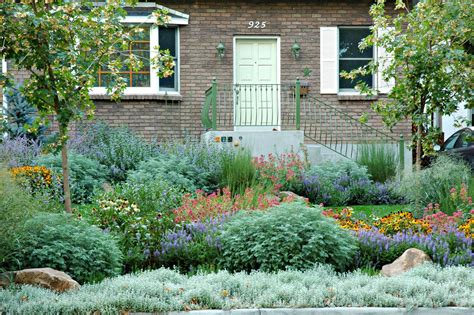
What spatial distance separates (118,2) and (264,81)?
880 centimetres

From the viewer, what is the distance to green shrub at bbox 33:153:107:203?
1128 cm

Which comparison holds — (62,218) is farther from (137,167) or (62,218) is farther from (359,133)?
(359,133)

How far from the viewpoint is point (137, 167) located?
484 inches

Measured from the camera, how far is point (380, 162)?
13445 mm

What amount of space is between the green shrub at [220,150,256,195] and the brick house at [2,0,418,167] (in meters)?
4.06

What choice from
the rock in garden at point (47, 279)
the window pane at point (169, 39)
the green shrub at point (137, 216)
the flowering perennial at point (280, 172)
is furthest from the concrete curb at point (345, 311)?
the window pane at point (169, 39)

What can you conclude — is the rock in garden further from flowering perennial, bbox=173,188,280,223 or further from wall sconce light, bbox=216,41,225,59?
wall sconce light, bbox=216,41,225,59

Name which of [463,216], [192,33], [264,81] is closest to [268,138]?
[264,81]

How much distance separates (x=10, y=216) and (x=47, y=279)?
0.67 m

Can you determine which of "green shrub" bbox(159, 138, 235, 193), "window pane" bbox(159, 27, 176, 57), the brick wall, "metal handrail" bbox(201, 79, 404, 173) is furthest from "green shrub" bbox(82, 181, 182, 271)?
"window pane" bbox(159, 27, 176, 57)

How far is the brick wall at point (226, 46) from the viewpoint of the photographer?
52.9 feet

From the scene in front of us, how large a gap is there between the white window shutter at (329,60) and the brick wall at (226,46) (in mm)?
129

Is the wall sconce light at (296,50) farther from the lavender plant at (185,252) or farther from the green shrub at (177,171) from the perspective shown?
the lavender plant at (185,252)

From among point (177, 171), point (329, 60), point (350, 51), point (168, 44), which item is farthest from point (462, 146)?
point (177, 171)
